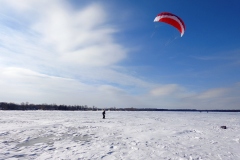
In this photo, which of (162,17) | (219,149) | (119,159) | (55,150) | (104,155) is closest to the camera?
(119,159)

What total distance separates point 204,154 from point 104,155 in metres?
3.38

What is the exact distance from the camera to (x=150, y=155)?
6.93m

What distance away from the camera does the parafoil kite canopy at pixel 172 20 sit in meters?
10.2

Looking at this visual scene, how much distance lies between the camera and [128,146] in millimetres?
8328

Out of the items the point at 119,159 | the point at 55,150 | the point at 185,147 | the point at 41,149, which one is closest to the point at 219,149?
the point at 185,147

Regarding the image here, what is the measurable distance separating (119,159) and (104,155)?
0.65 m

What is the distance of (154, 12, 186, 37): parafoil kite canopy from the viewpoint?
33.5 feet

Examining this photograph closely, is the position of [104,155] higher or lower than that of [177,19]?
lower

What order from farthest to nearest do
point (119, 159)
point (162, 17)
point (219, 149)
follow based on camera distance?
1. point (162, 17)
2. point (219, 149)
3. point (119, 159)

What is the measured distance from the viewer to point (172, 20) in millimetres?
10398

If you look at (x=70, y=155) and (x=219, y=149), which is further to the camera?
(x=219, y=149)

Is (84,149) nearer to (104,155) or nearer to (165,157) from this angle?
(104,155)

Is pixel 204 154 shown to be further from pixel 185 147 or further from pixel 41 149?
pixel 41 149

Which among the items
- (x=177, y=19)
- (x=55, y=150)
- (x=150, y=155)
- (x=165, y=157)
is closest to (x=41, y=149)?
(x=55, y=150)
